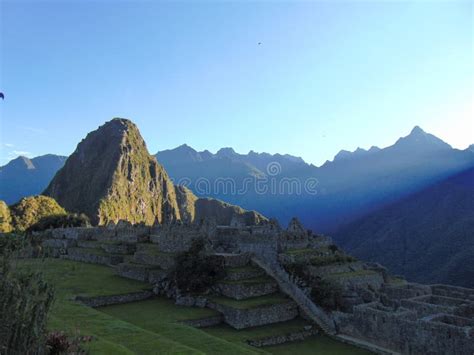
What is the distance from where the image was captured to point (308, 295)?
23922mm

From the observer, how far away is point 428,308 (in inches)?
868

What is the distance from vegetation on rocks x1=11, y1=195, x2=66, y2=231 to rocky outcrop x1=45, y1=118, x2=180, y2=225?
48615 millimetres

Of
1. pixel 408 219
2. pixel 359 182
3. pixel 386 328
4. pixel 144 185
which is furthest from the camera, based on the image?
pixel 144 185

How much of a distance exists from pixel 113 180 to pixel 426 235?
439 ft

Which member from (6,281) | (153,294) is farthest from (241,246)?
(6,281)

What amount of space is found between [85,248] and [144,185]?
148 metres

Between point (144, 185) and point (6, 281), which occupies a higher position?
point (144, 185)

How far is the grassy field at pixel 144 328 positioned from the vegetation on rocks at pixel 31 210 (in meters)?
67.2

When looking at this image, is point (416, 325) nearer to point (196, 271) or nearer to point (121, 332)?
point (196, 271)

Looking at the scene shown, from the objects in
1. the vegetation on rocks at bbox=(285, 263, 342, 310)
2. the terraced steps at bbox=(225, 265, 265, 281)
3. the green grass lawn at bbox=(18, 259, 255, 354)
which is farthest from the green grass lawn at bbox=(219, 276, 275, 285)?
the green grass lawn at bbox=(18, 259, 255, 354)

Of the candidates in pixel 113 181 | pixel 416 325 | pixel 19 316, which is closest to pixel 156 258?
pixel 416 325

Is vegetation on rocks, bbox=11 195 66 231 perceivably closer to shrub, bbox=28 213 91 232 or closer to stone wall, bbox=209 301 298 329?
shrub, bbox=28 213 91 232

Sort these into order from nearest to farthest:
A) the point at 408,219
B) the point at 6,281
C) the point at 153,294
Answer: the point at 6,281 → the point at 153,294 → the point at 408,219

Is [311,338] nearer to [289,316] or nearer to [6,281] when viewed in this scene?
[289,316]
